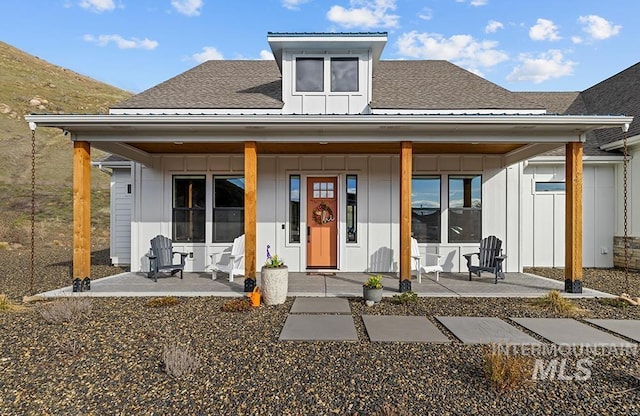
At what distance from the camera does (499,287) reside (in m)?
7.04

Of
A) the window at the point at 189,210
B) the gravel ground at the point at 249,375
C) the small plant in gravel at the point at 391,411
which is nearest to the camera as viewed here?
the small plant in gravel at the point at 391,411

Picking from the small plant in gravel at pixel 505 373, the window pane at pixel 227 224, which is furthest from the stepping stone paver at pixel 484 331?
the window pane at pixel 227 224

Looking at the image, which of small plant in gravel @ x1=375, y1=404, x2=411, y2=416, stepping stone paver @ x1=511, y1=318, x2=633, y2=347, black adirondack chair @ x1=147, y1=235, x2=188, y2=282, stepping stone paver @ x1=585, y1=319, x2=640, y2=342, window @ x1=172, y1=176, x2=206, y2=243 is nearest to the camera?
small plant in gravel @ x1=375, y1=404, x2=411, y2=416

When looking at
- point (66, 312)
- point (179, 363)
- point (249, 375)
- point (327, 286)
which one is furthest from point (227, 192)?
point (249, 375)

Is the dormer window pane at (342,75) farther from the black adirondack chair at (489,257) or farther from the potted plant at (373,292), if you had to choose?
the potted plant at (373,292)

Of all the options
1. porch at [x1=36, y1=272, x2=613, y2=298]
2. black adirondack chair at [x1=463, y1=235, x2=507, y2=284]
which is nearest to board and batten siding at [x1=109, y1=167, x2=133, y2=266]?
porch at [x1=36, y1=272, x2=613, y2=298]

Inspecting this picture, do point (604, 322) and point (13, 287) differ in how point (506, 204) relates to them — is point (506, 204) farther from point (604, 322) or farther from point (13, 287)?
point (13, 287)

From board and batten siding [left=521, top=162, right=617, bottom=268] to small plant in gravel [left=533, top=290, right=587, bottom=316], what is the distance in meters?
4.49

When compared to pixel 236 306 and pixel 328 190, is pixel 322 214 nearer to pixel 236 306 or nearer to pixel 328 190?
pixel 328 190

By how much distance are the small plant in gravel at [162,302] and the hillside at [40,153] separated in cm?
1233

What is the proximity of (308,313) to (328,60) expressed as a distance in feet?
20.3

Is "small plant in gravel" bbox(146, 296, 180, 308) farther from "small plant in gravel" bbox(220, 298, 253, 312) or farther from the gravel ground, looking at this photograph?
"small plant in gravel" bbox(220, 298, 253, 312)

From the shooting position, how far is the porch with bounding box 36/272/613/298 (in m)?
6.41

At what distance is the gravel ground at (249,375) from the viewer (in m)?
2.83
